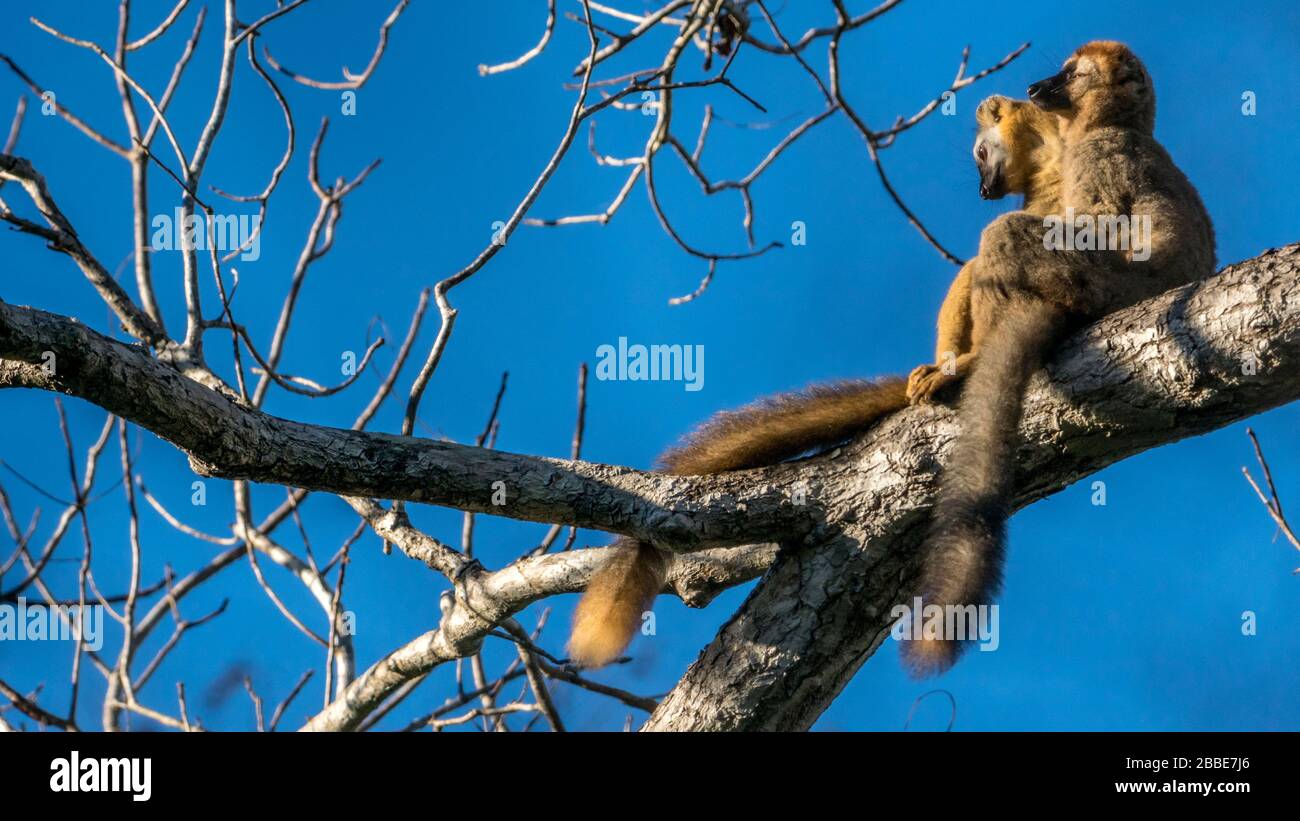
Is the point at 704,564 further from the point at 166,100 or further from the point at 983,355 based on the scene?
the point at 166,100

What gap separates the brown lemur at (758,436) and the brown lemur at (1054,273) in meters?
0.13

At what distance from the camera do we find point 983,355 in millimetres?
4008

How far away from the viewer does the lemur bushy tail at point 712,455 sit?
4195 mm

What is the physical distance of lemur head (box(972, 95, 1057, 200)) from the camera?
564 centimetres

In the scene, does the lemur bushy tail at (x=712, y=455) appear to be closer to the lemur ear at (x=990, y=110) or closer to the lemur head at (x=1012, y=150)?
the lemur head at (x=1012, y=150)

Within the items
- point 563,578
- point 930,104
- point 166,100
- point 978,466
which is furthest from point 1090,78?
point 166,100

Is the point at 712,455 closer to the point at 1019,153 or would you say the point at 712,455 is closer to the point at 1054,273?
the point at 1054,273

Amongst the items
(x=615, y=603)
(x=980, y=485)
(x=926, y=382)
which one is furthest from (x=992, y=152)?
(x=615, y=603)

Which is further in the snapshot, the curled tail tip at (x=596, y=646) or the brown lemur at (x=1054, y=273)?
the curled tail tip at (x=596, y=646)

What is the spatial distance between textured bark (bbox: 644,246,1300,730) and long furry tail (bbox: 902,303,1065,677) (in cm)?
9

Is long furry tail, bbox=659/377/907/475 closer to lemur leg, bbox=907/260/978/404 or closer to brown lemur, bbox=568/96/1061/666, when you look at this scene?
brown lemur, bbox=568/96/1061/666

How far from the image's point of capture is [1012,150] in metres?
5.69

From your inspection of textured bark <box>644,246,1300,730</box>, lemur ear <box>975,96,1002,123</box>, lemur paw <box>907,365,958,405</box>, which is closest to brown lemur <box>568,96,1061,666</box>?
lemur paw <box>907,365,958,405</box>

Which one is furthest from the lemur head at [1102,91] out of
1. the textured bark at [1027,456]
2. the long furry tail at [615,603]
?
the long furry tail at [615,603]
